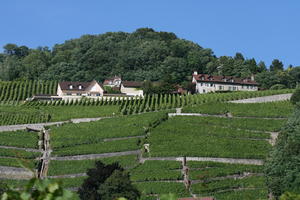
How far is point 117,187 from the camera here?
131ft

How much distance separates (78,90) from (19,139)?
35.8 metres

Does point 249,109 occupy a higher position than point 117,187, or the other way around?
point 249,109

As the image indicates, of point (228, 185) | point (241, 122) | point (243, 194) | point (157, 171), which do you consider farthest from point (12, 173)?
point (241, 122)

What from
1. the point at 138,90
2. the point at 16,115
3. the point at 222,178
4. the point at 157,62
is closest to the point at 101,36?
the point at 157,62

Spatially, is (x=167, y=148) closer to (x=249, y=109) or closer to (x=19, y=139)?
(x=19, y=139)

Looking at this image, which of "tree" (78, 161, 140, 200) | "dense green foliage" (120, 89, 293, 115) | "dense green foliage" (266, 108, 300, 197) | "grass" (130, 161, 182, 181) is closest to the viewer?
"dense green foliage" (266, 108, 300, 197)

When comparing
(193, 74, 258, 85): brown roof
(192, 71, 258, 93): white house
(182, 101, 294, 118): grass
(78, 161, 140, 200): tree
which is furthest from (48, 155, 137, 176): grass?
(193, 74, 258, 85): brown roof

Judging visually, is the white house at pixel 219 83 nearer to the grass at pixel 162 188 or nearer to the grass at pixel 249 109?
the grass at pixel 249 109

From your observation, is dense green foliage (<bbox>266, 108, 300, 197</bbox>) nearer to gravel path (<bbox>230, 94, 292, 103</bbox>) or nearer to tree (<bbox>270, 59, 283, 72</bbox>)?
gravel path (<bbox>230, 94, 292, 103</bbox>)

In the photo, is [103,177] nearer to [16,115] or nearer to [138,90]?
[16,115]

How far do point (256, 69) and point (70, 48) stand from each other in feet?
169

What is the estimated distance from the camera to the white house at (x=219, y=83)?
10419cm

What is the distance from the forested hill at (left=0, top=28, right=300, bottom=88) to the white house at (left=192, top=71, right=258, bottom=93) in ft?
16.3

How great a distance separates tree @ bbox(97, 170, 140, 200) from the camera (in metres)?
39.6
